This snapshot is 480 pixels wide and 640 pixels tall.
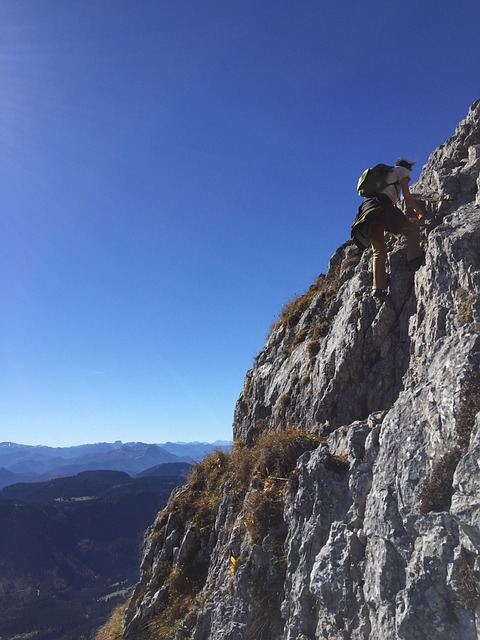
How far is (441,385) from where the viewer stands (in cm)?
824

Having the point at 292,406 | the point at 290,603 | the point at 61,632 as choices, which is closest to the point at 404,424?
the point at 290,603

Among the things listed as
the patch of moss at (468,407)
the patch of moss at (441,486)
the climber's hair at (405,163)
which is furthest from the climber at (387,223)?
the patch of moss at (441,486)

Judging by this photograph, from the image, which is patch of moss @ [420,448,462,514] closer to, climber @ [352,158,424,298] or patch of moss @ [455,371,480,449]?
patch of moss @ [455,371,480,449]

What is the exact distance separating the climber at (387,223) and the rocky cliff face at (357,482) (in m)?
0.43

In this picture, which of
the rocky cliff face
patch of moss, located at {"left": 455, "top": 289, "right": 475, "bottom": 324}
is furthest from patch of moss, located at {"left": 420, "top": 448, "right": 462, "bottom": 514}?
patch of moss, located at {"left": 455, "top": 289, "right": 475, "bottom": 324}

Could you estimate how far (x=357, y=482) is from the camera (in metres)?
9.30

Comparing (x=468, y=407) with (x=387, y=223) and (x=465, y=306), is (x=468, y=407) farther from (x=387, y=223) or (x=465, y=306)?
(x=387, y=223)

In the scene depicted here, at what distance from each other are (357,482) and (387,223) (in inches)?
317

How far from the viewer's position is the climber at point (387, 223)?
13625mm

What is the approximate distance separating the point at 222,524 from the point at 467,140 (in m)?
15.9

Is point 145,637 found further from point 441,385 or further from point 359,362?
point 441,385

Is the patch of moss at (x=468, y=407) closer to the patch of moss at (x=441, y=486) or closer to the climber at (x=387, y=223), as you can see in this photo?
the patch of moss at (x=441, y=486)

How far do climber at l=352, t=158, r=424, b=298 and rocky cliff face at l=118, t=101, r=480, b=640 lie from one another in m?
0.43

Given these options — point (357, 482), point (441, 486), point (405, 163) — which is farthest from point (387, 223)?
point (441, 486)
